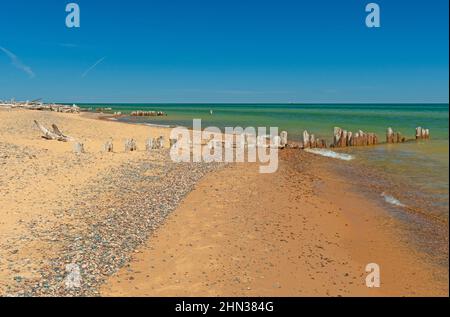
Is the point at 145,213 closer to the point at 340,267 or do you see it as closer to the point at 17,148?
the point at 340,267

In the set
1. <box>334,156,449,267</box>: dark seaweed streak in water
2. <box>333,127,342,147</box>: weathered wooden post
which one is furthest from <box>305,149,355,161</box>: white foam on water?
<box>333,127,342,147</box>: weathered wooden post

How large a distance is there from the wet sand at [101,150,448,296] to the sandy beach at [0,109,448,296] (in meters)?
0.03

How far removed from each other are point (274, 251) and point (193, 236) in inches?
82.8

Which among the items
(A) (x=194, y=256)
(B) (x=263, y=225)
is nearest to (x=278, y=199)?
(B) (x=263, y=225)

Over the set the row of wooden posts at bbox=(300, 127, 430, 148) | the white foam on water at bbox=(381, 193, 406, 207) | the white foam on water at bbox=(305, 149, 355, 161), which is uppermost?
the row of wooden posts at bbox=(300, 127, 430, 148)

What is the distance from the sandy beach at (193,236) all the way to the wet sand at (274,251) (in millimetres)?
31

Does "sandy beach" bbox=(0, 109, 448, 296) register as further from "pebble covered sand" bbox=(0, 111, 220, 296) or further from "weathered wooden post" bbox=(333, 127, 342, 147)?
"weathered wooden post" bbox=(333, 127, 342, 147)

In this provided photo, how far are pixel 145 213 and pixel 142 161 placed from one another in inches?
352

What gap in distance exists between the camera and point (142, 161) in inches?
783

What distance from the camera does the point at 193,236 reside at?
32.1 feet

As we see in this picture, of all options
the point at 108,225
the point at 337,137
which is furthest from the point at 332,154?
the point at 108,225

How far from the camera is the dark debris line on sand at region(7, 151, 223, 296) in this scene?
23.7 ft

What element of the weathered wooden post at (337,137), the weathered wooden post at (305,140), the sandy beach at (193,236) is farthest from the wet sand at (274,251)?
the weathered wooden post at (337,137)

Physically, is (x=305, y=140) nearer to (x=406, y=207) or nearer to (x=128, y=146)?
(x=128, y=146)
